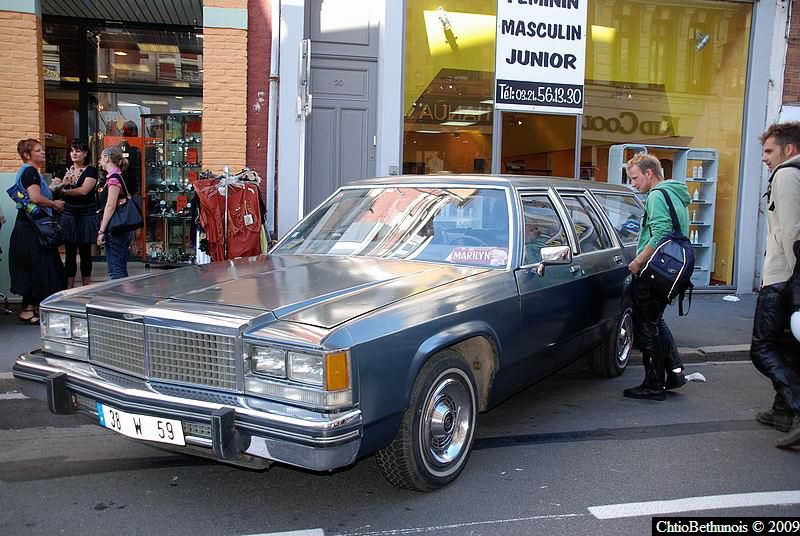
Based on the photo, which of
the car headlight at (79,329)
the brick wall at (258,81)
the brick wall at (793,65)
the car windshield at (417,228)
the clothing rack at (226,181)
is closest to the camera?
the car headlight at (79,329)

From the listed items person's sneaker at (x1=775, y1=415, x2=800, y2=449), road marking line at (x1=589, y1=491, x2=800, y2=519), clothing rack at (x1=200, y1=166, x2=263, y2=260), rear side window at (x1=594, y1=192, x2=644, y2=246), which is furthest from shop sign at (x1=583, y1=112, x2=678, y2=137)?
road marking line at (x1=589, y1=491, x2=800, y2=519)

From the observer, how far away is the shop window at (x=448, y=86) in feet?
31.6

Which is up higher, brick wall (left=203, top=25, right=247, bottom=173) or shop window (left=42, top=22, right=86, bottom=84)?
shop window (left=42, top=22, right=86, bottom=84)

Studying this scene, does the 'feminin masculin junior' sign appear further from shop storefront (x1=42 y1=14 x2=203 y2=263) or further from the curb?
shop storefront (x1=42 y1=14 x2=203 y2=263)

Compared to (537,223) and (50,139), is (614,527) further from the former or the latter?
(50,139)

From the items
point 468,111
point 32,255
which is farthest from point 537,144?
point 32,255

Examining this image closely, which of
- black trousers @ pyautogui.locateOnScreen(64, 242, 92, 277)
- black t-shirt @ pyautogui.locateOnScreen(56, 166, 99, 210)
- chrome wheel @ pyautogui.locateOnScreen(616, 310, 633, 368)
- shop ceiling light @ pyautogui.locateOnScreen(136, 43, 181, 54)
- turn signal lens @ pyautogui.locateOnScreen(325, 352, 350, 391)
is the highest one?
shop ceiling light @ pyautogui.locateOnScreen(136, 43, 181, 54)

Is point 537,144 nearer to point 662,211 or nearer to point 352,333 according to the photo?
point 662,211

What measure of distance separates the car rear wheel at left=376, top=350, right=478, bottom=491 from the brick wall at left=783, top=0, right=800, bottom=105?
9.17m

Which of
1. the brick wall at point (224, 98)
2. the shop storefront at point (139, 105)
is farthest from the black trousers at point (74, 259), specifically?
the shop storefront at point (139, 105)

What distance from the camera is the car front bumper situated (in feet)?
9.45

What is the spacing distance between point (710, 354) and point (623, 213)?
193 cm

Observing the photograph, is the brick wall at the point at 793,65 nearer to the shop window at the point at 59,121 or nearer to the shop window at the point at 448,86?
the shop window at the point at 448,86

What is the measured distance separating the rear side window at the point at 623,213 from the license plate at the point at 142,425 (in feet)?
13.0
